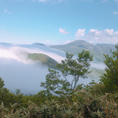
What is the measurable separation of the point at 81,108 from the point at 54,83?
26.2 meters

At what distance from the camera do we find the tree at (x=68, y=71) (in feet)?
96.6

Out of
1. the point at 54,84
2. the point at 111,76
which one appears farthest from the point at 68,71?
the point at 111,76

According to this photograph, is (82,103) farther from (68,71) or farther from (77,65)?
(68,71)

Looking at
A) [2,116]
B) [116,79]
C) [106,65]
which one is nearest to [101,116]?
[2,116]

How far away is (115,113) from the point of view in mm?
3115

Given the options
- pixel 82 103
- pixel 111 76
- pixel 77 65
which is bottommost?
pixel 82 103

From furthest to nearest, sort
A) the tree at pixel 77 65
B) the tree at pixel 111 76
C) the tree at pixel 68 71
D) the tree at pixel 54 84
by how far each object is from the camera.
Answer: the tree at pixel 77 65
the tree at pixel 68 71
the tree at pixel 54 84
the tree at pixel 111 76

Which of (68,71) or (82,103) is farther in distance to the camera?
(68,71)

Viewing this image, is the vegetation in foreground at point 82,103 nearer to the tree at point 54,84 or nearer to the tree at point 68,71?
the tree at point 54,84

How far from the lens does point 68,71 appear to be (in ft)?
103

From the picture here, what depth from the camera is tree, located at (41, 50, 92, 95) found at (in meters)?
29.5

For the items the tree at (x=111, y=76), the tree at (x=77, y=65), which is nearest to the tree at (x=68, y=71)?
the tree at (x=77, y=65)

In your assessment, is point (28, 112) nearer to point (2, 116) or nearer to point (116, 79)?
point (2, 116)

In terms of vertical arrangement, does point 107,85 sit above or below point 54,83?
above
